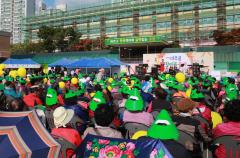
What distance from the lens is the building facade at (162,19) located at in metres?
65.7

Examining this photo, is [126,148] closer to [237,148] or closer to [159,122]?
[159,122]

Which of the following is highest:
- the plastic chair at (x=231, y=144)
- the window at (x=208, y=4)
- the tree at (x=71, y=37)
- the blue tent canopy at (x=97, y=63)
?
the window at (x=208, y=4)

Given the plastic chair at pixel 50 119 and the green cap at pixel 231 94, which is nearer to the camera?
the plastic chair at pixel 50 119

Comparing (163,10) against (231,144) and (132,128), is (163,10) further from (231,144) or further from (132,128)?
(231,144)

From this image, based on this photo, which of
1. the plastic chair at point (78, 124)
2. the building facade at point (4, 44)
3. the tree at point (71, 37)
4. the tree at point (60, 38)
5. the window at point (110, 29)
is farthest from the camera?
the window at point (110, 29)

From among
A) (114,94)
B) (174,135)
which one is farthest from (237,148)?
(114,94)

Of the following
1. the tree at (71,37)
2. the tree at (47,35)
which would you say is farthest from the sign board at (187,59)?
the tree at (47,35)

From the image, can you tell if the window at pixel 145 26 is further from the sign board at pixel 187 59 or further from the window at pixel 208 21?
the sign board at pixel 187 59

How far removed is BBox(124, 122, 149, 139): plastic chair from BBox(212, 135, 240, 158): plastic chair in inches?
51.2

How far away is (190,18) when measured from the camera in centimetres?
6906

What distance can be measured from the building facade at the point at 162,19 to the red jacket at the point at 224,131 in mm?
53752

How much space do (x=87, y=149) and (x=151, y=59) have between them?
32.5 meters

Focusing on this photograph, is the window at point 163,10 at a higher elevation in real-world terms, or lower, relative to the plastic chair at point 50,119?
higher

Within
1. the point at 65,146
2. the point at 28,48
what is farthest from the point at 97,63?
the point at 28,48
